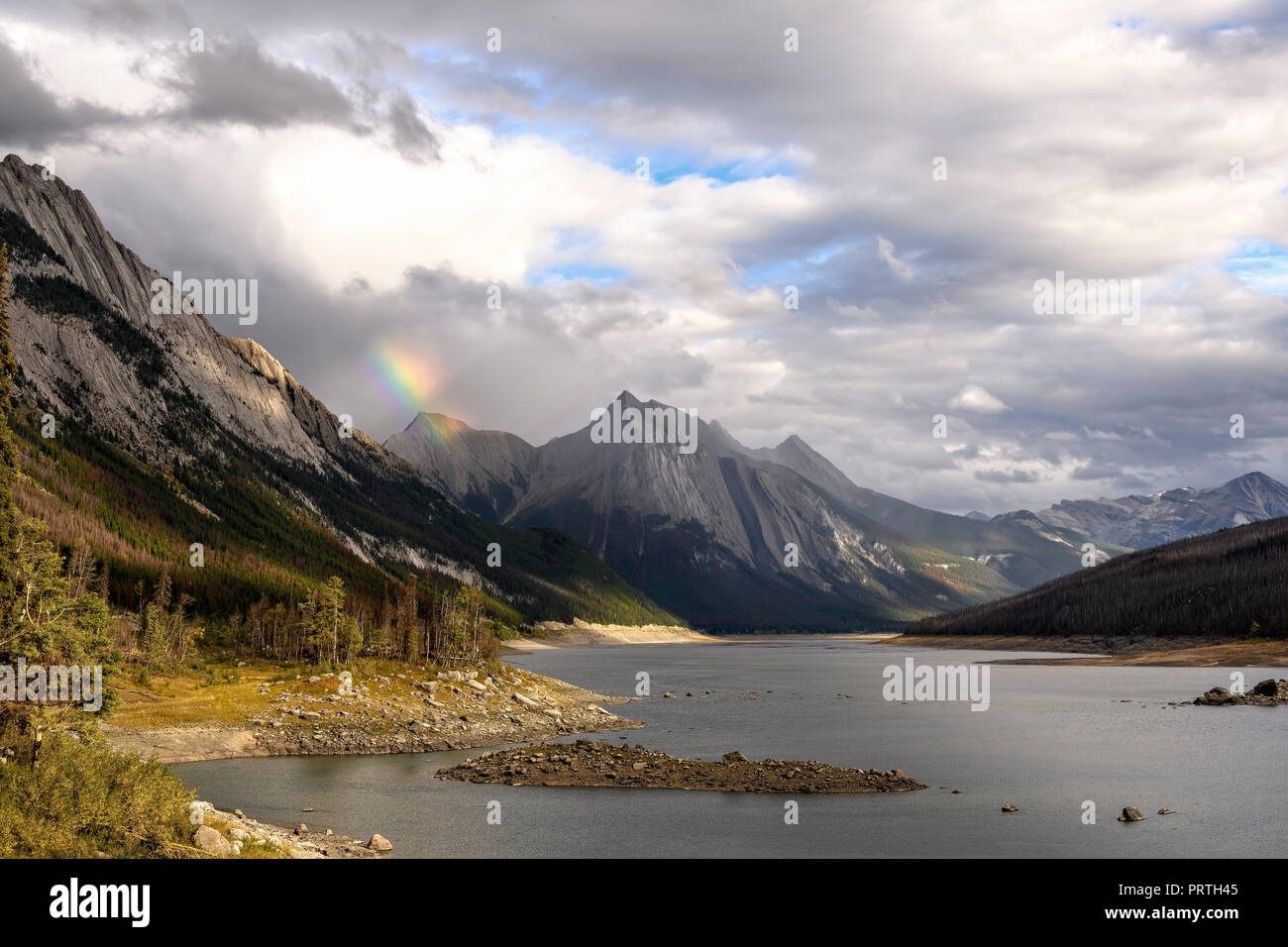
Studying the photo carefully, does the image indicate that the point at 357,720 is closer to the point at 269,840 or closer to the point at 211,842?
the point at 269,840

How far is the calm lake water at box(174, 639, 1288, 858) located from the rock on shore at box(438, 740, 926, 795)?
6.25 feet

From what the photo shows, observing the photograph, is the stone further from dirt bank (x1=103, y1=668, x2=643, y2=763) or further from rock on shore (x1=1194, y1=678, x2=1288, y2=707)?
rock on shore (x1=1194, y1=678, x2=1288, y2=707)

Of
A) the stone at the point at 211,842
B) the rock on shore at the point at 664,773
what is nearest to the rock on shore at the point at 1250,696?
the rock on shore at the point at 664,773

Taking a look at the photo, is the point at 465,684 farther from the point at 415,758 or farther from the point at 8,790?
the point at 8,790

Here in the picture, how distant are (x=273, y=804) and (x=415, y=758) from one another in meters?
20.1

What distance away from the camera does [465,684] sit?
97.9 meters

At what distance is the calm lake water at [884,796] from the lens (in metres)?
46.7

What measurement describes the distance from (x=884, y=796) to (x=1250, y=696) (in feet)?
286

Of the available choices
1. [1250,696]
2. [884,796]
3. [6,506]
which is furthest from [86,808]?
[1250,696]

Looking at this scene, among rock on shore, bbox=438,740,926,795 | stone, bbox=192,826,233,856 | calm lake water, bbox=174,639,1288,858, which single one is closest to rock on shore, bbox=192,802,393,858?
stone, bbox=192,826,233,856

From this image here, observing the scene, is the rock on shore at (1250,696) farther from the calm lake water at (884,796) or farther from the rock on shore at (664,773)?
the rock on shore at (664,773)

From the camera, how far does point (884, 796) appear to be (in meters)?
58.1
